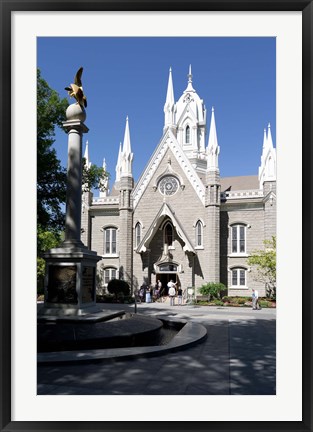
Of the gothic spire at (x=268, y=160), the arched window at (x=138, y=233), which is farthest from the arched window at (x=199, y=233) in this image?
the gothic spire at (x=268, y=160)

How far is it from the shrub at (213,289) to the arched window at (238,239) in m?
3.81

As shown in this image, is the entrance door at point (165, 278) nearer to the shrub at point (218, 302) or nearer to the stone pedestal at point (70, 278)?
the shrub at point (218, 302)

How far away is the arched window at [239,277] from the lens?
105 feet

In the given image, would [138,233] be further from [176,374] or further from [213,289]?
[176,374]

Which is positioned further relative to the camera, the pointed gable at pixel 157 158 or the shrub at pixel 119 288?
the pointed gable at pixel 157 158

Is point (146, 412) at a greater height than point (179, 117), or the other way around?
point (179, 117)

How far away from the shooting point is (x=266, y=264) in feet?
92.9

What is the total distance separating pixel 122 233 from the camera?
114 ft

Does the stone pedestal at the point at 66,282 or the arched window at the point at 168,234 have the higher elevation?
the arched window at the point at 168,234

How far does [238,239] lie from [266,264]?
15.7ft
